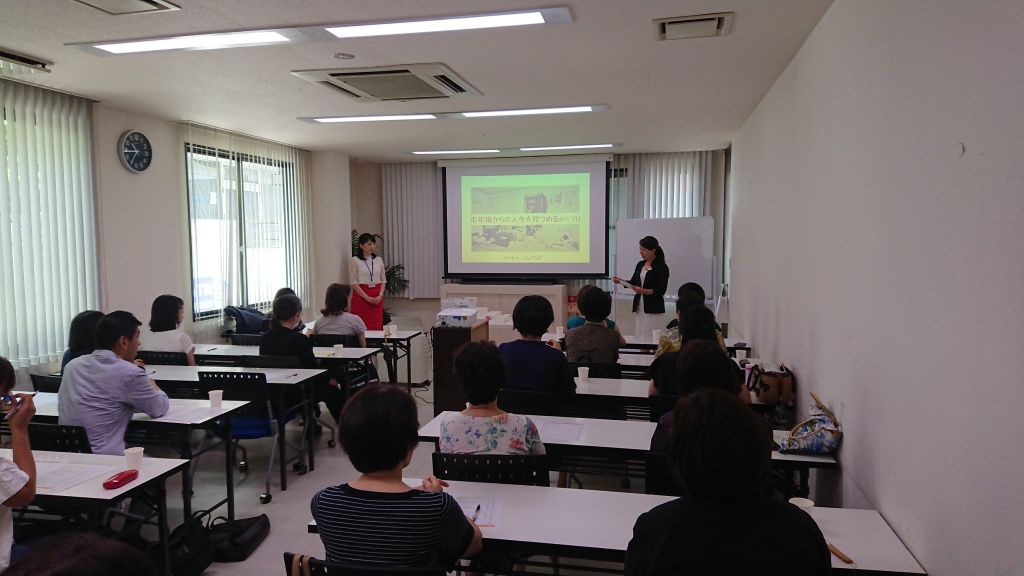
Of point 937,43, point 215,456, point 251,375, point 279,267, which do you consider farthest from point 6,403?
point 279,267

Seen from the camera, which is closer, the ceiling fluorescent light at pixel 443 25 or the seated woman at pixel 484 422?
the seated woman at pixel 484 422

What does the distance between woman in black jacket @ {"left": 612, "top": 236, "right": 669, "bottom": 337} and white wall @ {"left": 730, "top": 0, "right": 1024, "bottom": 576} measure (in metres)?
2.78

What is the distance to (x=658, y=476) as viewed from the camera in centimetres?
230

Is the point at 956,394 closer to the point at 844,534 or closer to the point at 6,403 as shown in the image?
the point at 844,534

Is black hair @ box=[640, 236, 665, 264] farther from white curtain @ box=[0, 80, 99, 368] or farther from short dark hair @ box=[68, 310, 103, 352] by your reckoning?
white curtain @ box=[0, 80, 99, 368]

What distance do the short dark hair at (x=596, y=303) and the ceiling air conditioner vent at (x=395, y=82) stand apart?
1849 millimetres

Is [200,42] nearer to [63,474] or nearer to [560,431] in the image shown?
[63,474]

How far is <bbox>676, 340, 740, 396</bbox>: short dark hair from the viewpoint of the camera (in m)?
2.31

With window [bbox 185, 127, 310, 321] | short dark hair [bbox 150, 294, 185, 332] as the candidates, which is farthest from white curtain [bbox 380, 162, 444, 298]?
short dark hair [bbox 150, 294, 185, 332]

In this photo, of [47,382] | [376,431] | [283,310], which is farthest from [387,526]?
[47,382]

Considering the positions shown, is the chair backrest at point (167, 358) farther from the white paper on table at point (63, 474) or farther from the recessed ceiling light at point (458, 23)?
the recessed ceiling light at point (458, 23)

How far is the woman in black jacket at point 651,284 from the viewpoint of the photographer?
6434 millimetres

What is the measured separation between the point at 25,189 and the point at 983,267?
5.90 meters

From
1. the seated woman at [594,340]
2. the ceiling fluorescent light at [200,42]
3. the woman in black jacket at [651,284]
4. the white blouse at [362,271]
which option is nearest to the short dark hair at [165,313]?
the ceiling fluorescent light at [200,42]
